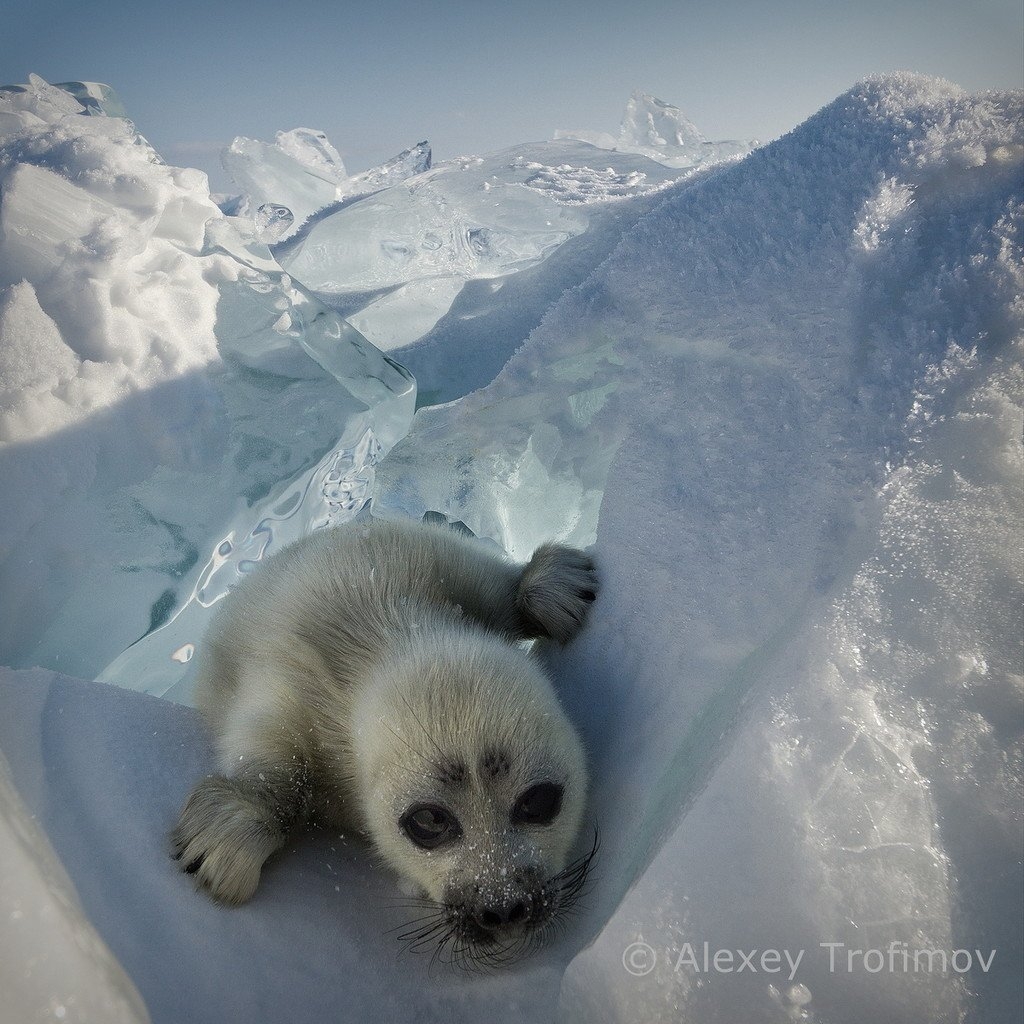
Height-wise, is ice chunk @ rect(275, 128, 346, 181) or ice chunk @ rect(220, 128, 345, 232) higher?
ice chunk @ rect(275, 128, 346, 181)

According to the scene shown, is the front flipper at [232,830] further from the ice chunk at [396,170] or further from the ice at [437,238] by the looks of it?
the ice chunk at [396,170]

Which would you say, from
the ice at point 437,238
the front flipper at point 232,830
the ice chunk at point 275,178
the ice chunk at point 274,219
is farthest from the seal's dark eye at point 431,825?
the ice chunk at point 275,178

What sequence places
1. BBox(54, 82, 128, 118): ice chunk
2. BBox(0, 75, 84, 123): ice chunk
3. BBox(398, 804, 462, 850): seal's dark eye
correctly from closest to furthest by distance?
BBox(398, 804, 462, 850): seal's dark eye → BBox(0, 75, 84, 123): ice chunk → BBox(54, 82, 128, 118): ice chunk

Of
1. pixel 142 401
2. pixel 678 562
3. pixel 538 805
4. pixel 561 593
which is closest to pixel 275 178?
pixel 142 401

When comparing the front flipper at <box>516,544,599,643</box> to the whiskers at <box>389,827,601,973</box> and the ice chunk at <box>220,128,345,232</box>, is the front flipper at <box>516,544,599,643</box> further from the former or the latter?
the ice chunk at <box>220,128,345,232</box>

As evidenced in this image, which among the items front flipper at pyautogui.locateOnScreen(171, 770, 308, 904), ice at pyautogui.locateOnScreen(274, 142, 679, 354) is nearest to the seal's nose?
front flipper at pyautogui.locateOnScreen(171, 770, 308, 904)

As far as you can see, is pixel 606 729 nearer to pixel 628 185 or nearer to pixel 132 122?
pixel 132 122
